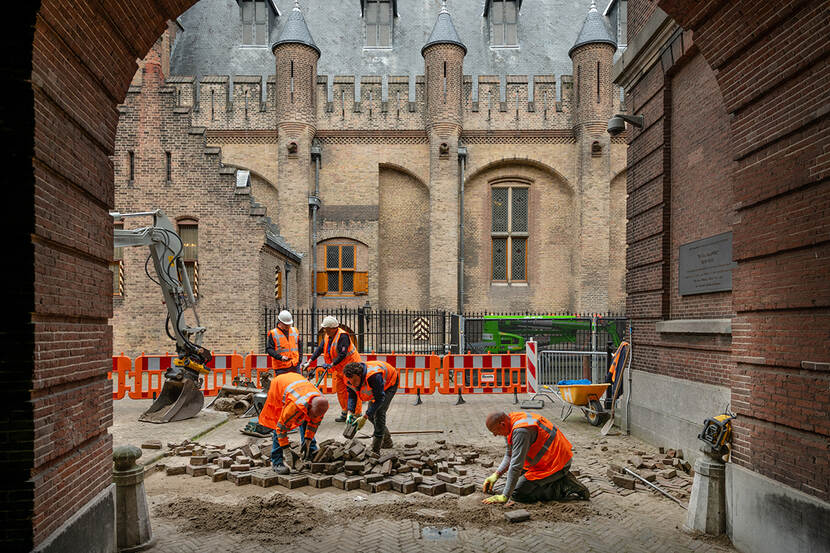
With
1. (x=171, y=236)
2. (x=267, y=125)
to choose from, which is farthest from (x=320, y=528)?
(x=267, y=125)

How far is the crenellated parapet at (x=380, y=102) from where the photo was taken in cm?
2180

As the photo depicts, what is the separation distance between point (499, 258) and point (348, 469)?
17.5 m

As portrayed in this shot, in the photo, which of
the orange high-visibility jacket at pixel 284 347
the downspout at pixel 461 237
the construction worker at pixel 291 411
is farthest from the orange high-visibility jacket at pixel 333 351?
the downspout at pixel 461 237

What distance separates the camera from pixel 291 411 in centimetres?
627

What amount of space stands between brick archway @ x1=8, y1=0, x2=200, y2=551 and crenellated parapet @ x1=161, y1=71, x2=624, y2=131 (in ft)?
57.7

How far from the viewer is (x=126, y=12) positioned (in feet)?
14.9

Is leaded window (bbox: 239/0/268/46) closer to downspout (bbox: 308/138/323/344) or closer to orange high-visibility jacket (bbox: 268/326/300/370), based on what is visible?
downspout (bbox: 308/138/323/344)

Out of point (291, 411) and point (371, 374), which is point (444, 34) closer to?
point (371, 374)

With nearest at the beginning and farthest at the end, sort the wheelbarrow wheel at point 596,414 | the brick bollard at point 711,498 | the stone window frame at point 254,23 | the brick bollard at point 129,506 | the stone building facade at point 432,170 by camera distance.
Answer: the brick bollard at point 129,506 → the brick bollard at point 711,498 → the wheelbarrow wheel at point 596,414 → the stone building facade at point 432,170 → the stone window frame at point 254,23

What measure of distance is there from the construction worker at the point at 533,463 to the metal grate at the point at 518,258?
693 inches

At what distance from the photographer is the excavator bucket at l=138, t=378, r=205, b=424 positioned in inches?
393

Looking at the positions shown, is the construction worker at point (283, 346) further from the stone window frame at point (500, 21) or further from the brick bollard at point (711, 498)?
the stone window frame at point (500, 21)

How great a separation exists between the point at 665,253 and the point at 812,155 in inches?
169

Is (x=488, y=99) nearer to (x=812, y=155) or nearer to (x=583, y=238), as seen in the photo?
(x=583, y=238)
